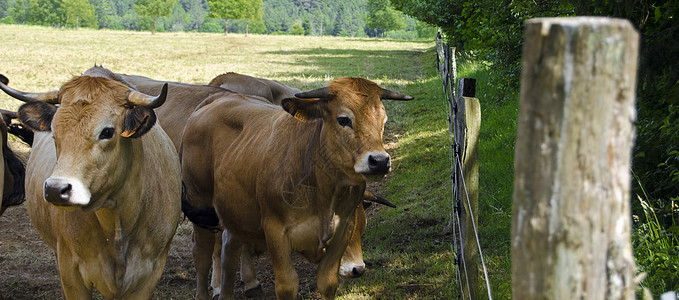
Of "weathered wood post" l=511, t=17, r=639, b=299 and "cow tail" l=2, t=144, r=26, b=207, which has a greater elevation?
"weathered wood post" l=511, t=17, r=639, b=299

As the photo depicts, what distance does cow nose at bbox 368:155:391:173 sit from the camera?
13.8 feet

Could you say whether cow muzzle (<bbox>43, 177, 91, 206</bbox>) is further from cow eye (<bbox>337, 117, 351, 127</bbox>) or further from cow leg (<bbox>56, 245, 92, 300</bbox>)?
cow eye (<bbox>337, 117, 351, 127</bbox>)

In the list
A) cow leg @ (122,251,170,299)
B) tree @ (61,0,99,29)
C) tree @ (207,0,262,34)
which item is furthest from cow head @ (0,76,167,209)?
tree @ (61,0,99,29)

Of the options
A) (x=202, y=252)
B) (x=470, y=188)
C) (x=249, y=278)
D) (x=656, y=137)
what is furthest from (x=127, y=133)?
(x=656, y=137)

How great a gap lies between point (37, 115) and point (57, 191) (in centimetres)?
84

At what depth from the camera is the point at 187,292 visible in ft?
20.5

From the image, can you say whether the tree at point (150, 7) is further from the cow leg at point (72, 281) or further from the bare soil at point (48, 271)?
the cow leg at point (72, 281)

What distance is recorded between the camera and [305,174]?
4.79 meters

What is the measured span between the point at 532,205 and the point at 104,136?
10.1ft

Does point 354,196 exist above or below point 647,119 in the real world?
below

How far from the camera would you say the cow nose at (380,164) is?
4211mm

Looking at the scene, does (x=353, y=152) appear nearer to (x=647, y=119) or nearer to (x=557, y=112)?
(x=647, y=119)

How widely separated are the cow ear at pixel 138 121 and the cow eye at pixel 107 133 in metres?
0.07

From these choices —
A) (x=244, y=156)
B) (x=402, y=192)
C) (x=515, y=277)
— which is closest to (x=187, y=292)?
(x=244, y=156)
